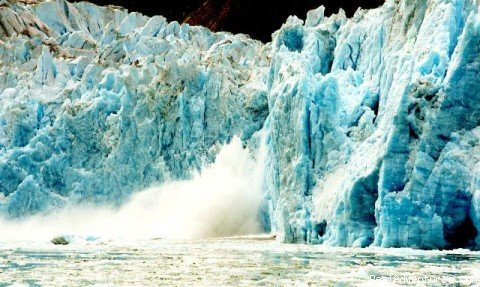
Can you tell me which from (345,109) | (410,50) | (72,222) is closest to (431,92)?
(410,50)

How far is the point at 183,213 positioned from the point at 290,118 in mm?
7516

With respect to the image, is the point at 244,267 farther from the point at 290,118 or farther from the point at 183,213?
the point at 183,213

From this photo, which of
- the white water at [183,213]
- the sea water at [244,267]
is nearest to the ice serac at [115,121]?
the white water at [183,213]

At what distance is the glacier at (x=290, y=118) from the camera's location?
56.9 ft

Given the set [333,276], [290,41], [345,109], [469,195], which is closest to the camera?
[333,276]

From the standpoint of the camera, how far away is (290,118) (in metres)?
22.5

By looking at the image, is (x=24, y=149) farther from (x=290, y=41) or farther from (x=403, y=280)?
(x=403, y=280)

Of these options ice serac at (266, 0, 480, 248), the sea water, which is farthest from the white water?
the sea water

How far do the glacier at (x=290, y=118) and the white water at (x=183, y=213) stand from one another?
455 millimetres

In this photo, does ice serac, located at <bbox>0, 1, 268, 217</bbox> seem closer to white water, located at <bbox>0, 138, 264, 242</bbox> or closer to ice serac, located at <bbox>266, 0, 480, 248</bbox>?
white water, located at <bbox>0, 138, 264, 242</bbox>

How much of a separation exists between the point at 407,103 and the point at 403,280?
310 inches

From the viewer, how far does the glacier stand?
56.9 ft

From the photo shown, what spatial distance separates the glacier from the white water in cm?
45

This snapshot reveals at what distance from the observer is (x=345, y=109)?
70.9 ft
